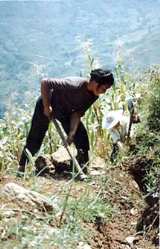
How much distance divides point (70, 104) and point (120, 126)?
50cm

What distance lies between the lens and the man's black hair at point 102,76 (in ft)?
20.9

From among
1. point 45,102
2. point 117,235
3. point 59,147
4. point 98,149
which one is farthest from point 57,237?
point 59,147

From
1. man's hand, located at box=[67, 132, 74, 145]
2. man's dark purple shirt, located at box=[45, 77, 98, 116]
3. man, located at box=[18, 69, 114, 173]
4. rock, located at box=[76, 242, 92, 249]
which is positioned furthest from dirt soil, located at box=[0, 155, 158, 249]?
man's dark purple shirt, located at box=[45, 77, 98, 116]

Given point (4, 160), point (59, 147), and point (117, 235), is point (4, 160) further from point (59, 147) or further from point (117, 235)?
point (117, 235)

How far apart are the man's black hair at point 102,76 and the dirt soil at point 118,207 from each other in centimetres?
73

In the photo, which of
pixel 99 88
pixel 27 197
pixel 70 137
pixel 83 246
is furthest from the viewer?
pixel 70 137

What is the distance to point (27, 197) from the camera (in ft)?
15.2

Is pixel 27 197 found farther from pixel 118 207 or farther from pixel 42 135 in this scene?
pixel 42 135

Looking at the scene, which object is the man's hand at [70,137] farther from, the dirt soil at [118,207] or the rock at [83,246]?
the rock at [83,246]

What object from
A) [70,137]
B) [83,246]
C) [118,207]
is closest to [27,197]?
[83,246]

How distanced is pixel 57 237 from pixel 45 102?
2.93 meters

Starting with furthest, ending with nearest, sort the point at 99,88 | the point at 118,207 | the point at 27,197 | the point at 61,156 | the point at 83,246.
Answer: the point at 61,156, the point at 99,88, the point at 118,207, the point at 27,197, the point at 83,246

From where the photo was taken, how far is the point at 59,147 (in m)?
7.78

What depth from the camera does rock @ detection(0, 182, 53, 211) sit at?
459 cm
